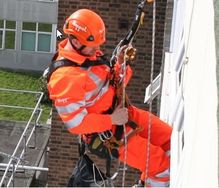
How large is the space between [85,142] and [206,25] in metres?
2.34

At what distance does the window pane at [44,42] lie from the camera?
3095 cm

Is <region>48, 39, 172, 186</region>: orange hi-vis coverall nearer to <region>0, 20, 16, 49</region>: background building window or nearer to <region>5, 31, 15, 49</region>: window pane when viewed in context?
<region>0, 20, 16, 49</region>: background building window

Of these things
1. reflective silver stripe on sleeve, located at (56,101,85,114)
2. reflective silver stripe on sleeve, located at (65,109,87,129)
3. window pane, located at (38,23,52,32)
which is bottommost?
window pane, located at (38,23,52,32)

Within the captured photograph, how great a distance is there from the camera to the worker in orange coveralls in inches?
163

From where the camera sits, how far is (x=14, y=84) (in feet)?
95.1

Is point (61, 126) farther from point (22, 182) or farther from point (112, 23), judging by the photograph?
point (22, 182)

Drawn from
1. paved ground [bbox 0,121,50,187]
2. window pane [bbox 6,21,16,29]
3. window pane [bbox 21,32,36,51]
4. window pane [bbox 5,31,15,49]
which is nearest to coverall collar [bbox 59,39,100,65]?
paved ground [bbox 0,121,50,187]

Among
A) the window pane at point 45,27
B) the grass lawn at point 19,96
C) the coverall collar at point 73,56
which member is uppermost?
the coverall collar at point 73,56

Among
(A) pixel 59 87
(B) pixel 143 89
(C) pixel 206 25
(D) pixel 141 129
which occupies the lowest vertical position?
(B) pixel 143 89

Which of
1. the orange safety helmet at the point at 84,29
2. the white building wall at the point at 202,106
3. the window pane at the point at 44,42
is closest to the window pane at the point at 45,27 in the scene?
the window pane at the point at 44,42

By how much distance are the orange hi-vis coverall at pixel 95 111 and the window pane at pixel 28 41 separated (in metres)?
26.9

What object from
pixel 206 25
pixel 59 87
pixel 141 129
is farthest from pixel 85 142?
pixel 206 25

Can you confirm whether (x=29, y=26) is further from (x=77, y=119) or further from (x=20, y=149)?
(x=77, y=119)

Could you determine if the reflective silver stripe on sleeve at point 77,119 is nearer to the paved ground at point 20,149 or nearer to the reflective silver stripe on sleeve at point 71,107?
the reflective silver stripe on sleeve at point 71,107
